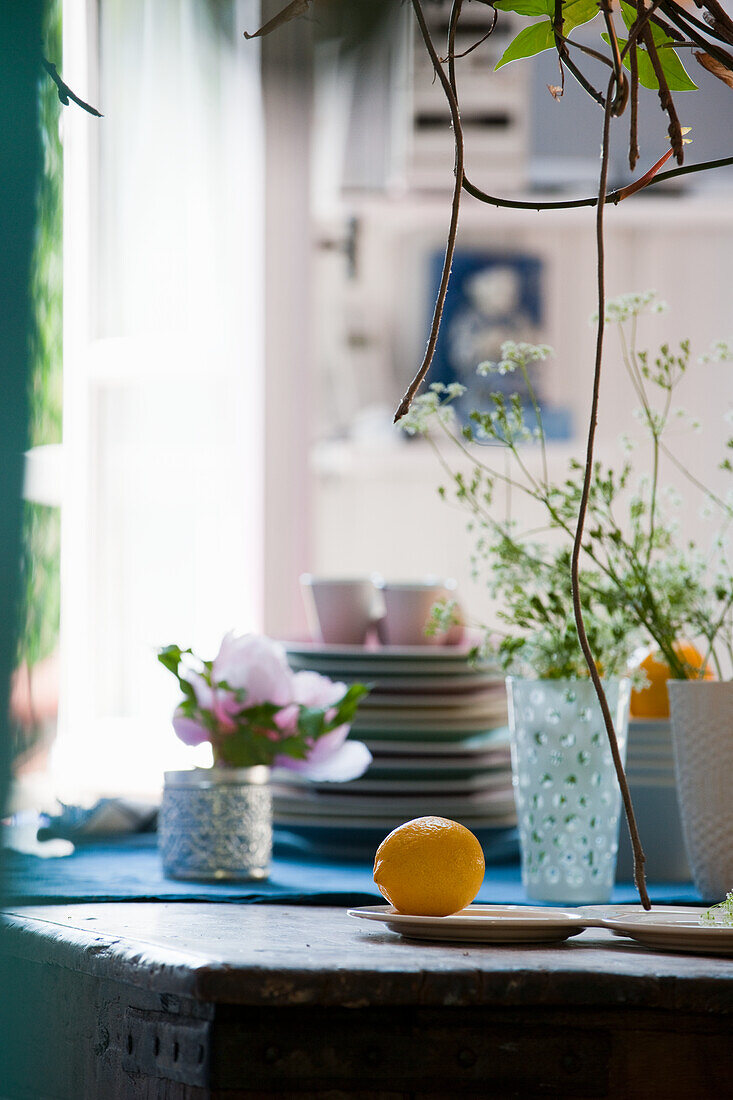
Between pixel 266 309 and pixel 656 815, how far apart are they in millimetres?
1591

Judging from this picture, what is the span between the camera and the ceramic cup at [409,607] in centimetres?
123

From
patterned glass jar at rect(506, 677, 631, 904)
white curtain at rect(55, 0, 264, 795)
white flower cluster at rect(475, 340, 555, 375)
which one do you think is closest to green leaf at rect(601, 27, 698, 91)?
white flower cluster at rect(475, 340, 555, 375)

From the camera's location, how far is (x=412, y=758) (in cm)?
111

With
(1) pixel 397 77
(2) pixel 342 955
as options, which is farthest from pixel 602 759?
(1) pixel 397 77

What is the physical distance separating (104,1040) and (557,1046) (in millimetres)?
221

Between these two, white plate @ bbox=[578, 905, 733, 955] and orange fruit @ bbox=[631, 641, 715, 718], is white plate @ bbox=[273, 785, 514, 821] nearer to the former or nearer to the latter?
orange fruit @ bbox=[631, 641, 715, 718]

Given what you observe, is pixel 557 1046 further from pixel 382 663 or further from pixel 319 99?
pixel 319 99

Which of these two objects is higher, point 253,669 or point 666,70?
point 666,70

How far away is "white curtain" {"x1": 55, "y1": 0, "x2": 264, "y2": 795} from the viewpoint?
1782 millimetres

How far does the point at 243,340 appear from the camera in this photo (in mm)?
2379

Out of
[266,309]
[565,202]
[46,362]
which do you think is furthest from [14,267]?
[266,309]

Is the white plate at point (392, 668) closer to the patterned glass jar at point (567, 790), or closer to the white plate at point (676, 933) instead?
the patterned glass jar at point (567, 790)

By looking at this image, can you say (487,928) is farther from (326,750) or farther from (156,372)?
(156,372)

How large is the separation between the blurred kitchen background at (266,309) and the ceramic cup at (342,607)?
23 cm
